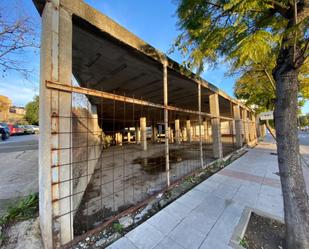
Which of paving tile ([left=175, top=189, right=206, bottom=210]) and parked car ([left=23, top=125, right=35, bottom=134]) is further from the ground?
parked car ([left=23, top=125, right=35, bottom=134])

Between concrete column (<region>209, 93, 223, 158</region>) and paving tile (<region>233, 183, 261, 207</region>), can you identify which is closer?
paving tile (<region>233, 183, 261, 207</region>)

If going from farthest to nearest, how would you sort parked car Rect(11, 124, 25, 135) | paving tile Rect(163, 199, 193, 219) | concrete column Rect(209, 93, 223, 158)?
parked car Rect(11, 124, 25, 135) → concrete column Rect(209, 93, 223, 158) → paving tile Rect(163, 199, 193, 219)

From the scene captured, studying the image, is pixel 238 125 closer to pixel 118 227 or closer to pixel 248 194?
pixel 248 194

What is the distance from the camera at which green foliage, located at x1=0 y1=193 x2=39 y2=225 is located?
2200mm

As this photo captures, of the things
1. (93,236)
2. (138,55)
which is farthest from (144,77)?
(93,236)

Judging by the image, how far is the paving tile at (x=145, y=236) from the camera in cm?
192

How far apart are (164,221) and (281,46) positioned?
109 inches

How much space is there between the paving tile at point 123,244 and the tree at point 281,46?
1.86 meters

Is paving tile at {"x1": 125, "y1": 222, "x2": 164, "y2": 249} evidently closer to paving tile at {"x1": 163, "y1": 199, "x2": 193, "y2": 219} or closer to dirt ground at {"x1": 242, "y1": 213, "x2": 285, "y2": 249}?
paving tile at {"x1": 163, "y1": 199, "x2": 193, "y2": 219}

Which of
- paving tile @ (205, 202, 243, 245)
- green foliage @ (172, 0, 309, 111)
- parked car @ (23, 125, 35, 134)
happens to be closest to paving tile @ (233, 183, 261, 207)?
paving tile @ (205, 202, 243, 245)

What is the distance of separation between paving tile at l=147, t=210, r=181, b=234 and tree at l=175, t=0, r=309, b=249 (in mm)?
1377

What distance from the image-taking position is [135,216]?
2.55 meters

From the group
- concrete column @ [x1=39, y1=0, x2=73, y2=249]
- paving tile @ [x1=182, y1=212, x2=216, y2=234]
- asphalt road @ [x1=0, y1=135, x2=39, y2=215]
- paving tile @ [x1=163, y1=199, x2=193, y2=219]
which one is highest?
concrete column @ [x1=39, y1=0, x2=73, y2=249]

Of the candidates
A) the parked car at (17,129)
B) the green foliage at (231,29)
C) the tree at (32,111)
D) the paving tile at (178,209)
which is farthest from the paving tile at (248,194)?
the tree at (32,111)
